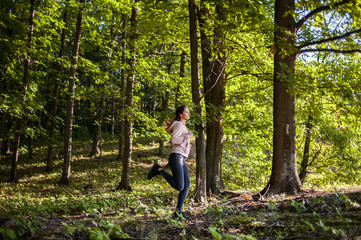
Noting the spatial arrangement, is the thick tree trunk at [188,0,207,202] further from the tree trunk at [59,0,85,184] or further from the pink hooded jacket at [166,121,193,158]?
the tree trunk at [59,0,85,184]

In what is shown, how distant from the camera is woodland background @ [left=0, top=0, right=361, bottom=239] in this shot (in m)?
4.70

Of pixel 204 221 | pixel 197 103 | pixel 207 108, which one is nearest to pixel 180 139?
pixel 204 221

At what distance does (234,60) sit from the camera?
8.82 meters

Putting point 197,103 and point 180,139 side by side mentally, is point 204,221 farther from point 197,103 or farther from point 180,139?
point 197,103

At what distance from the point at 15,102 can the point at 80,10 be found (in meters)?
5.04

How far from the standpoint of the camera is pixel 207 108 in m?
6.87

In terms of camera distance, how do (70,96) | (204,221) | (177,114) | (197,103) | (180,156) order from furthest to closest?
(70,96)
(197,103)
(177,114)
(180,156)
(204,221)

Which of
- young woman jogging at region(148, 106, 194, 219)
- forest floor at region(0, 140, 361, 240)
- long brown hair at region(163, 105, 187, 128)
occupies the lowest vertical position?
forest floor at region(0, 140, 361, 240)

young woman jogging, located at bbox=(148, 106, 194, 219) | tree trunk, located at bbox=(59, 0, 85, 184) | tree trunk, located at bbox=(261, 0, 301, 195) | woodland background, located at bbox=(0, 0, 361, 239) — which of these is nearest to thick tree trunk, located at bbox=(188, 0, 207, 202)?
woodland background, located at bbox=(0, 0, 361, 239)

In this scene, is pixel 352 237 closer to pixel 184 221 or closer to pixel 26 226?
pixel 184 221

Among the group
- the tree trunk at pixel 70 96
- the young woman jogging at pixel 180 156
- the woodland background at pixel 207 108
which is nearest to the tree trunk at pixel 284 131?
the woodland background at pixel 207 108

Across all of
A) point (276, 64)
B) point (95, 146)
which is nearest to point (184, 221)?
point (276, 64)

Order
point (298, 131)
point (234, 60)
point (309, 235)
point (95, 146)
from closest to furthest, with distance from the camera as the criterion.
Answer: point (309, 235) < point (234, 60) < point (298, 131) < point (95, 146)

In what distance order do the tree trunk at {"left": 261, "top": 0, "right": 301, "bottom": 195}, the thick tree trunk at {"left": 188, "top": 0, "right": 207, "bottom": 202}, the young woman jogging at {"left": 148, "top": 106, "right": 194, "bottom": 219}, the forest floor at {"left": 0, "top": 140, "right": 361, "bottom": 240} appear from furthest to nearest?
the tree trunk at {"left": 261, "top": 0, "right": 301, "bottom": 195}
the thick tree trunk at {"left": 188, "top": 0, "right": 207, "bottom": 202}
the young woman jogging at {"left": 148, "top": 106, "right": 194, "bottom": 219}
the forest floor at {"left": 0, "top": 140, "right": 361, "bottom": 240}
